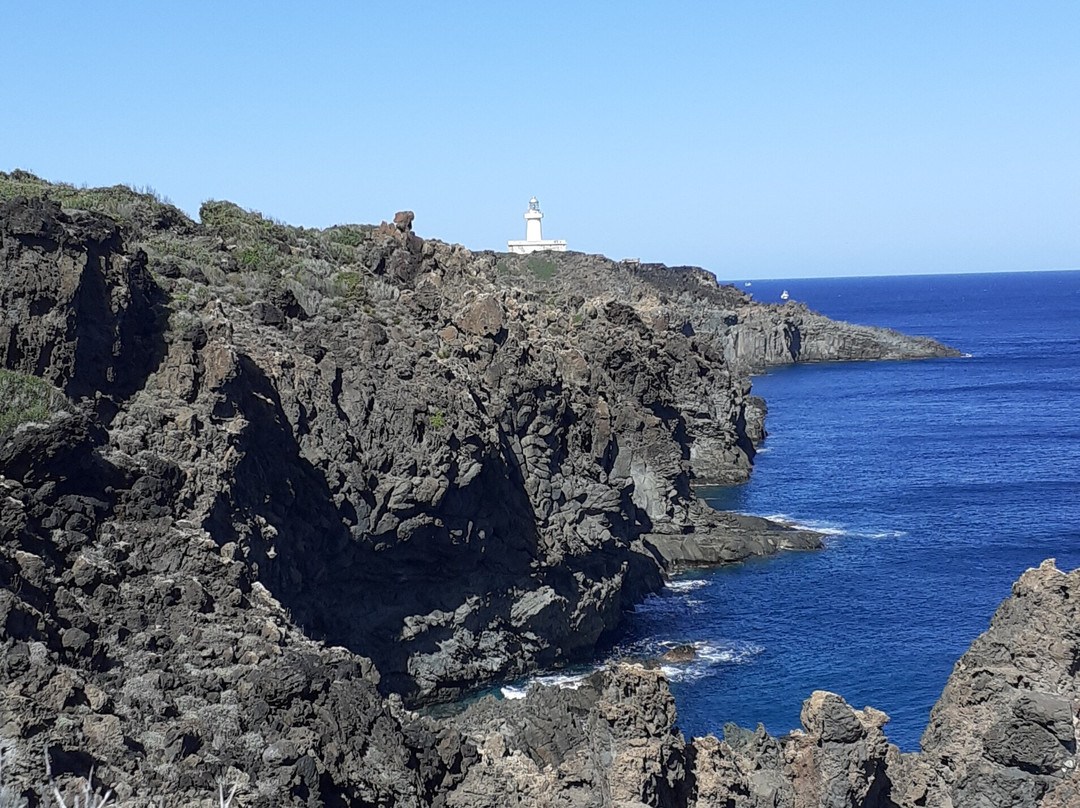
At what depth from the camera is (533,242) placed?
18375 cm

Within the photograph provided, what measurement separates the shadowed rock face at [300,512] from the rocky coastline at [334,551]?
0.10 metres

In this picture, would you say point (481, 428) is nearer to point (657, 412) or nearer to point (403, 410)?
point (403, 410)

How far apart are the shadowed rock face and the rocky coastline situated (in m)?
0.10

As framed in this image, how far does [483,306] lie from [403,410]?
34.3 ft

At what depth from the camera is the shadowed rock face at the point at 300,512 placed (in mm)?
25625

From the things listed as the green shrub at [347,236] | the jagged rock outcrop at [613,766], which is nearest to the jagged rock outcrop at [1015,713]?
the jagged rock outcrop at [613,766]

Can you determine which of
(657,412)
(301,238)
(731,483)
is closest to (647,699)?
(301,238)

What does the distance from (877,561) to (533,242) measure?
12391cm

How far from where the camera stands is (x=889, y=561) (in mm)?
65812

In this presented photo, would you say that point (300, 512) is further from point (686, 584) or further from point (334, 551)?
point (686, 584)

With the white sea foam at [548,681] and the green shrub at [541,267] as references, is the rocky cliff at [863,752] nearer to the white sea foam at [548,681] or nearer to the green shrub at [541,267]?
the white sea foam at [548,681]

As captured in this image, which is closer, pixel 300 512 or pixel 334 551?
pixel 300 512

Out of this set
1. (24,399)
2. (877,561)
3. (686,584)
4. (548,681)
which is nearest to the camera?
(24,399)

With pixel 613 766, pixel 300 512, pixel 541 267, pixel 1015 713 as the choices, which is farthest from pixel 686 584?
pixel 541 267
